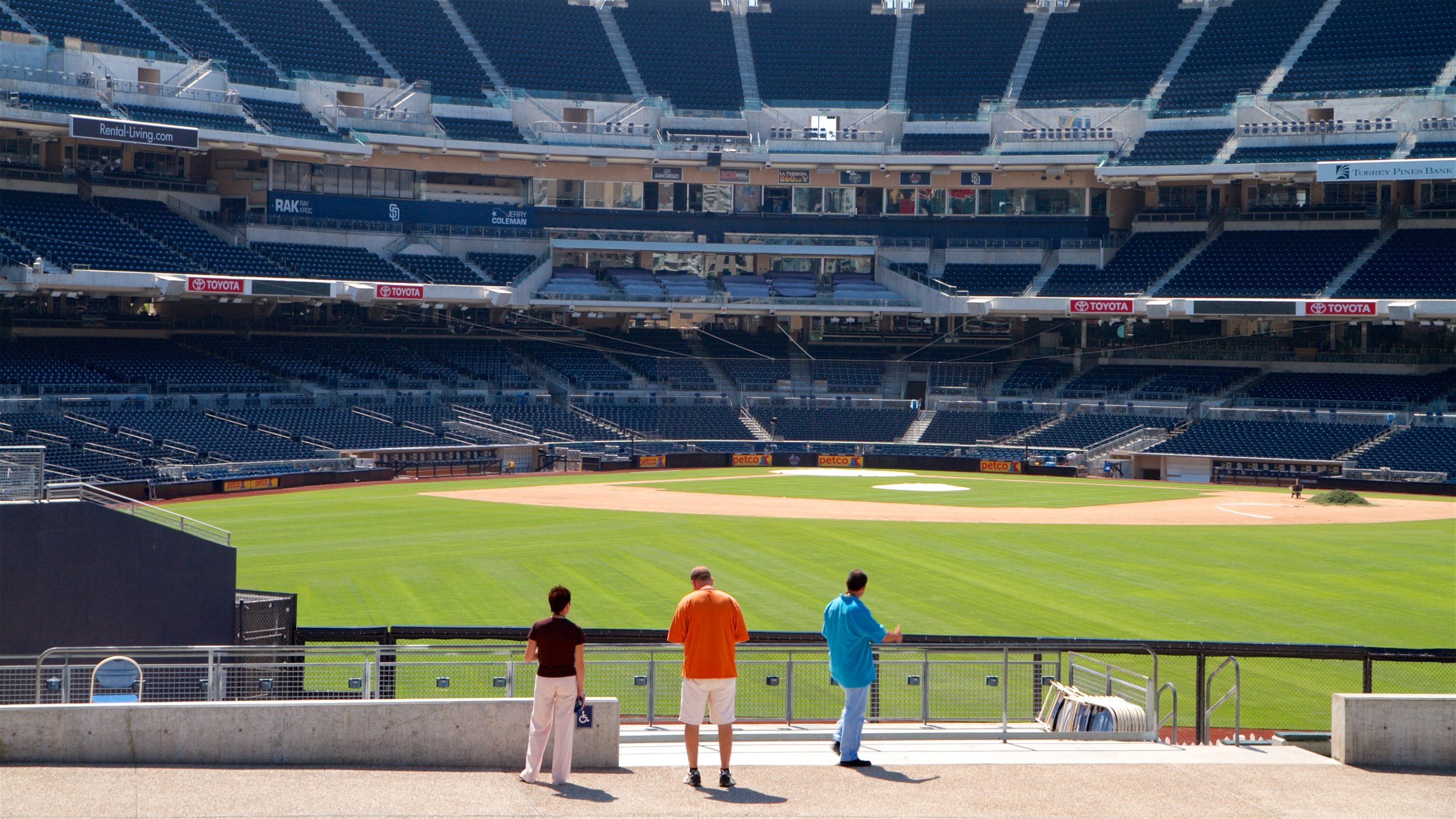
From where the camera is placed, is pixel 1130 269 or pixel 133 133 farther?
pixel 1130 269

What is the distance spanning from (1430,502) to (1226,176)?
2406 centimetres

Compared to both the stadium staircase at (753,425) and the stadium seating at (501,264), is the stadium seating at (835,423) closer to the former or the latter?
the stadium staircase at (753,425)

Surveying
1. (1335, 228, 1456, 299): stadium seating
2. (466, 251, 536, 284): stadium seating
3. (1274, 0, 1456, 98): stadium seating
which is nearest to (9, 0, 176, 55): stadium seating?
(466, 251, 536, 284): stadium seating

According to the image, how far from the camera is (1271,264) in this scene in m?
68.1

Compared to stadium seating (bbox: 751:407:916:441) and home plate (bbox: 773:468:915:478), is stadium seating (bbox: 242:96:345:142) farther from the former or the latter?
home plate (bbox: 773:468:915:478)

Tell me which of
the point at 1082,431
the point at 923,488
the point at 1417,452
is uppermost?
the point at 1082,431

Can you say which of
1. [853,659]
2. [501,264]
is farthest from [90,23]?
[853,659]

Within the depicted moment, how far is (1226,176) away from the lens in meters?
68.3

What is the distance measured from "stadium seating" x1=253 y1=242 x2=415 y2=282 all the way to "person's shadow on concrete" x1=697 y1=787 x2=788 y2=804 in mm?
59325

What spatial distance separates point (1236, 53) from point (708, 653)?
7149 centimetres

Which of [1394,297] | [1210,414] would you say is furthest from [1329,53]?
[1210,414]

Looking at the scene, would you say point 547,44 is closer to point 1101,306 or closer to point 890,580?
point 1101,306

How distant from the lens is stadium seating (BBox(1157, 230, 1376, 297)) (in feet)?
218

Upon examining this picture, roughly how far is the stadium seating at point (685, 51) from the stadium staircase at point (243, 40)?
833 inches
